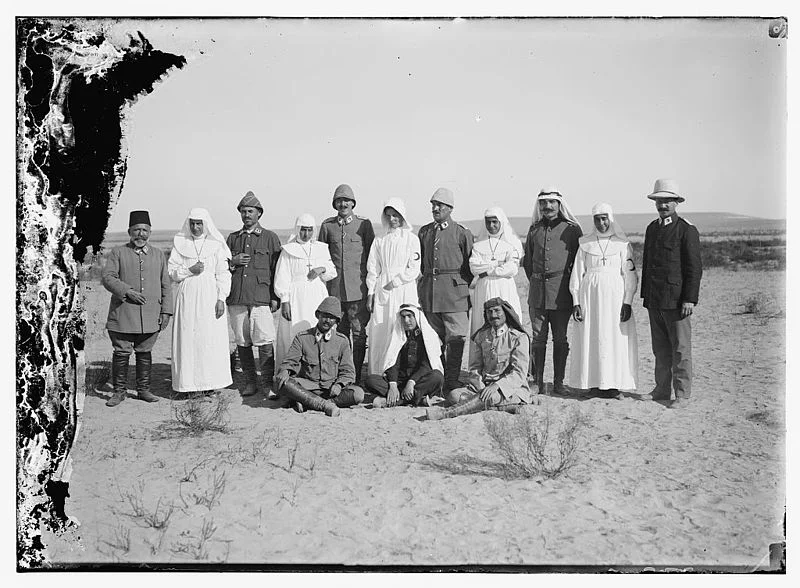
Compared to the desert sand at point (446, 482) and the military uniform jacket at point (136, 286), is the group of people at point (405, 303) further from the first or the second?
the desert sand at point (446, 482)

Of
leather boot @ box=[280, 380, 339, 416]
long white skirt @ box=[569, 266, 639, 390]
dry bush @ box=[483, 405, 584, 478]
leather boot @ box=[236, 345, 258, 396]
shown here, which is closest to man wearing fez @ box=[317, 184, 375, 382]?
leather boot @ box=[280, 380, 339, 416]

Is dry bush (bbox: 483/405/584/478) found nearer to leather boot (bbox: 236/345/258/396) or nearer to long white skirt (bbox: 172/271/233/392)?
leather boot (bbox: 236/345/258/396)

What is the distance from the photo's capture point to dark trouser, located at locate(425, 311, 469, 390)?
8258 mm

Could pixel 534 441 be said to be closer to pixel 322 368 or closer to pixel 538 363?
pixel 538 363

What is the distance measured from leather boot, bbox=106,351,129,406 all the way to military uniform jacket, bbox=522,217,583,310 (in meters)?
3.52

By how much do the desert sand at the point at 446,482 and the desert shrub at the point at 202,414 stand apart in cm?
8

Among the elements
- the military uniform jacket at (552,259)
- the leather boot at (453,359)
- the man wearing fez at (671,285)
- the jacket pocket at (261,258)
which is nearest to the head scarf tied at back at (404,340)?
the leather boot at (453,359)

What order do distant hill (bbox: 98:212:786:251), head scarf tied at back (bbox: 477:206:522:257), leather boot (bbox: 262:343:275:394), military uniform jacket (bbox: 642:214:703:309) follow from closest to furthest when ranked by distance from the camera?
distant hill (bbox: 98:212:786:251) → military uniform jacket (bbox: 642:214:703:309) → head scarf tied at back (bbox: 477:206:522:257) → leather boot (bbox: 262:343:275:394)

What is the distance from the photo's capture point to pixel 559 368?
325 inches

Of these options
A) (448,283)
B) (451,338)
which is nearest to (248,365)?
(451,338)

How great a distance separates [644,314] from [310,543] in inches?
239

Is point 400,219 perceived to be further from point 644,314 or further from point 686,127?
point 644,314

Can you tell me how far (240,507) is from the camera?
7223 millimetres

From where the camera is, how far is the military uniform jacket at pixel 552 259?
320 inches
